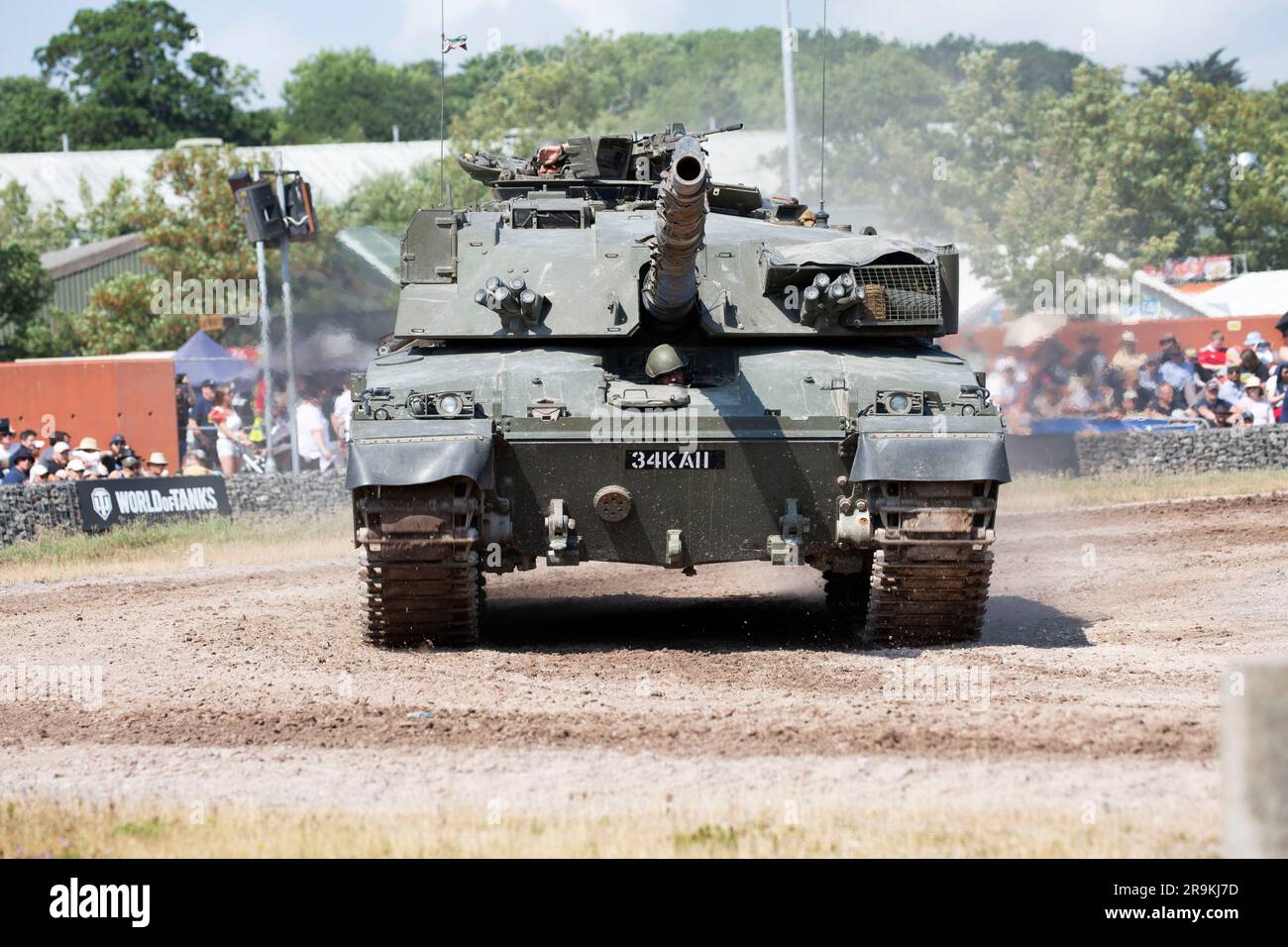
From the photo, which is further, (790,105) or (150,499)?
(790,105)

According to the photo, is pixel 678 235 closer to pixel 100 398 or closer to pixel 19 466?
pixel 19 466

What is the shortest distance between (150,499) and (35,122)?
66.5 meters

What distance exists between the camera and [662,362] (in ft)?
Answer: 43.2

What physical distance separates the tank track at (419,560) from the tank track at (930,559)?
A: 273cm

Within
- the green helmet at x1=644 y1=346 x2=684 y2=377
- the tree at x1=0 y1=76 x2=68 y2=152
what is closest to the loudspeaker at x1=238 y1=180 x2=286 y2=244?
the green helmet at x1=644 y1=346 x2=684 y2=377

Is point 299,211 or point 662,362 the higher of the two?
point 299,211

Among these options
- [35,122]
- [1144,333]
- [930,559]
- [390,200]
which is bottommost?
[1144,333]

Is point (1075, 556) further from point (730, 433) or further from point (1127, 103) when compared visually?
point (1127, 103)

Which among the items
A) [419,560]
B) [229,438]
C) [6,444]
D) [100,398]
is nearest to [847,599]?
[419,560]

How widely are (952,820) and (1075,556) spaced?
1294cm

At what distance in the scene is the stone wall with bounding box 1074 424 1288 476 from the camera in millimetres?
27297

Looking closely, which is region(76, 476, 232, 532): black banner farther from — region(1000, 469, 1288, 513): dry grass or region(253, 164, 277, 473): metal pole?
region(1000, 469, 1288, 513): dry grass

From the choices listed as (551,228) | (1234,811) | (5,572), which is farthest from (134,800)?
(5,572)
